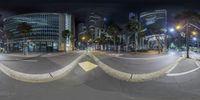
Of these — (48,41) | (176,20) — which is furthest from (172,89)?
(48,41)

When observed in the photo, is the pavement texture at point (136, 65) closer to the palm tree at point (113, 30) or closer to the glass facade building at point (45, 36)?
the glass facade building at point (45, 36)

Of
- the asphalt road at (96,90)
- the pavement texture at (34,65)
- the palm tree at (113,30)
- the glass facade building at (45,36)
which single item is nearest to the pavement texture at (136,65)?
the pavement texture at (34,65)

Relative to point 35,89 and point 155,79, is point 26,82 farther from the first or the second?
point 155,79

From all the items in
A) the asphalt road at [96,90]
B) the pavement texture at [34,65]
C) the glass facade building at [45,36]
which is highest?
the glass facade building at [45,36]

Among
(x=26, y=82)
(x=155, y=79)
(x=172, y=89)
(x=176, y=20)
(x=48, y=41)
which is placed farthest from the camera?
(x=48, y=41)

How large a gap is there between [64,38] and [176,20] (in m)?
96.9

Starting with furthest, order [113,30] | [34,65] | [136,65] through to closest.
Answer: [113,30]
[136,65]
[34,65]

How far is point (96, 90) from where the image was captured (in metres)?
12.7

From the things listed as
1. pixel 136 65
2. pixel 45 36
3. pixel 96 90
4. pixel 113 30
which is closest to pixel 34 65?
pixel 136 65

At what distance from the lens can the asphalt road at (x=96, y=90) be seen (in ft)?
37.4

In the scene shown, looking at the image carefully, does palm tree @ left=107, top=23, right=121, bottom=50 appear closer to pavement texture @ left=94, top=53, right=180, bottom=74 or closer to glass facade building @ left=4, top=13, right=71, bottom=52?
glass facade building @ left=4, top=13, right=71, bottom=52

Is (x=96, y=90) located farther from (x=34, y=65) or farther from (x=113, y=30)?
(x=113, y=30)

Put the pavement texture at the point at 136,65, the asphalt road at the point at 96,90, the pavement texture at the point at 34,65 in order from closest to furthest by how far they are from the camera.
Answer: the asphalt road at the point at 96,90 < the pavement texture at the point at 34,65 < the pavement texture at the point at 136,65

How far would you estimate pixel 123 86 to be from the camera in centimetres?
1385
